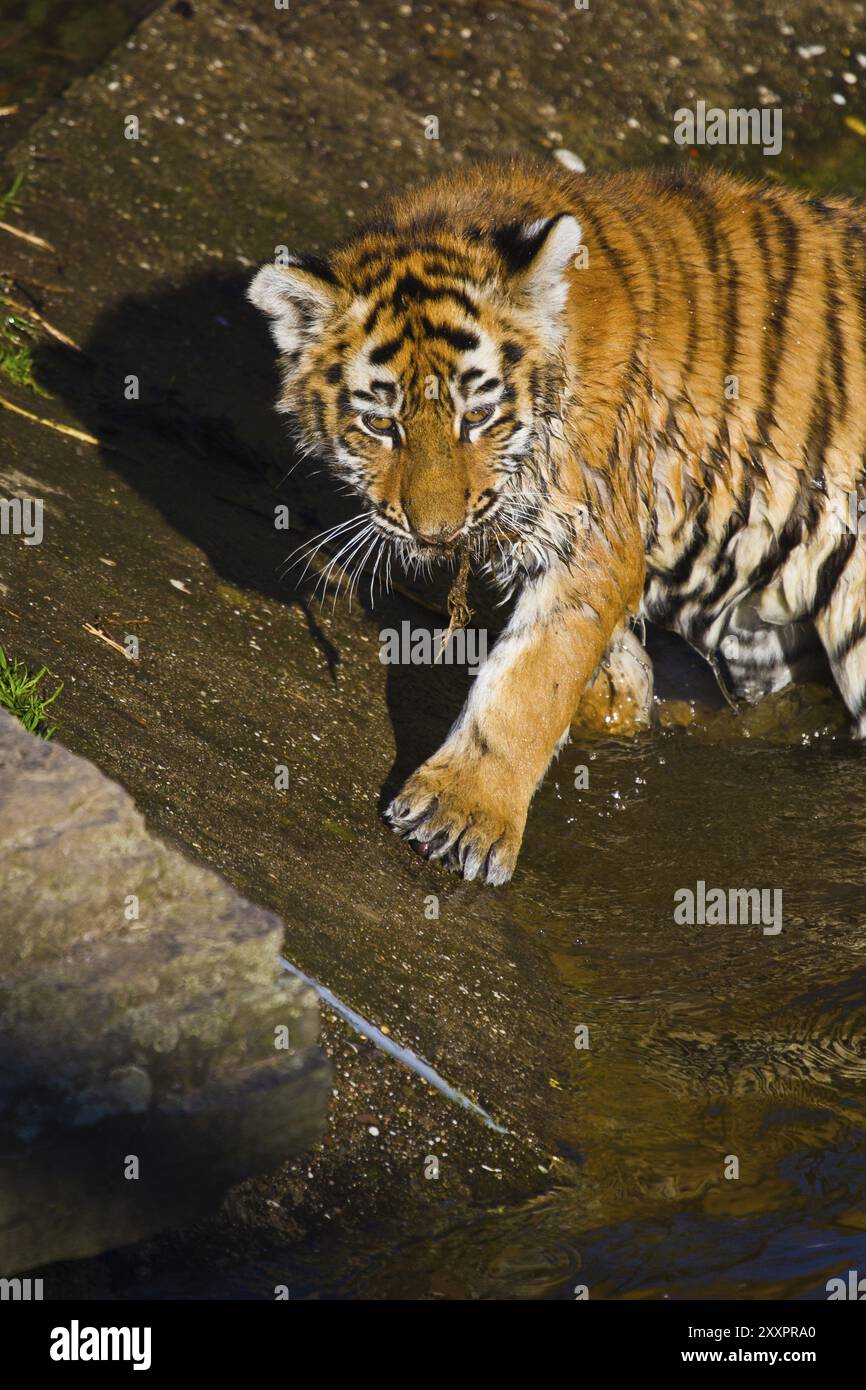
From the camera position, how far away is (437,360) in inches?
163

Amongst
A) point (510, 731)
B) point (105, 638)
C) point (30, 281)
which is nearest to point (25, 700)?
point (105, 638)

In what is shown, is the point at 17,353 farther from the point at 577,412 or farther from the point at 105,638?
the point at 577,412

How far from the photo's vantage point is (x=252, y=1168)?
290 centimetres

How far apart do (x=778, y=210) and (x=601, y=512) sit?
1232mm

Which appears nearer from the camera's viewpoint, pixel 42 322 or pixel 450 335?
pixel 450 335

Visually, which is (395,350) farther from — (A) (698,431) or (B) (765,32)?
(B) (765,32)

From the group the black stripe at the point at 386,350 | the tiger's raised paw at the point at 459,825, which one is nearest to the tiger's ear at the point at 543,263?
the black stripe at the point at 386,350

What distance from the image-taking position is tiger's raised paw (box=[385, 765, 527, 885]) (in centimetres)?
411

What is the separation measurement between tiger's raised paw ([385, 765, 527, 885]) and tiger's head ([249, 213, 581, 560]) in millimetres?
651

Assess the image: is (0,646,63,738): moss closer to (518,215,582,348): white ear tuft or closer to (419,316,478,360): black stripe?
(419,316,478,360): black stripe

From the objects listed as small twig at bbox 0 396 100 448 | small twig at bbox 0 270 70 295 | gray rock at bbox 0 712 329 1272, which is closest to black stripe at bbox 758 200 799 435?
small twig at bbox 0 396 100 448

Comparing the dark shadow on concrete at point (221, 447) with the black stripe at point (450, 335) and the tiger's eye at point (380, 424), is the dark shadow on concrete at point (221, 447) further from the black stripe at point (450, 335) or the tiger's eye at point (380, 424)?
the black stripe at point (450, 335)

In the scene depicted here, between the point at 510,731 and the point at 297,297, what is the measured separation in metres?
1.35
